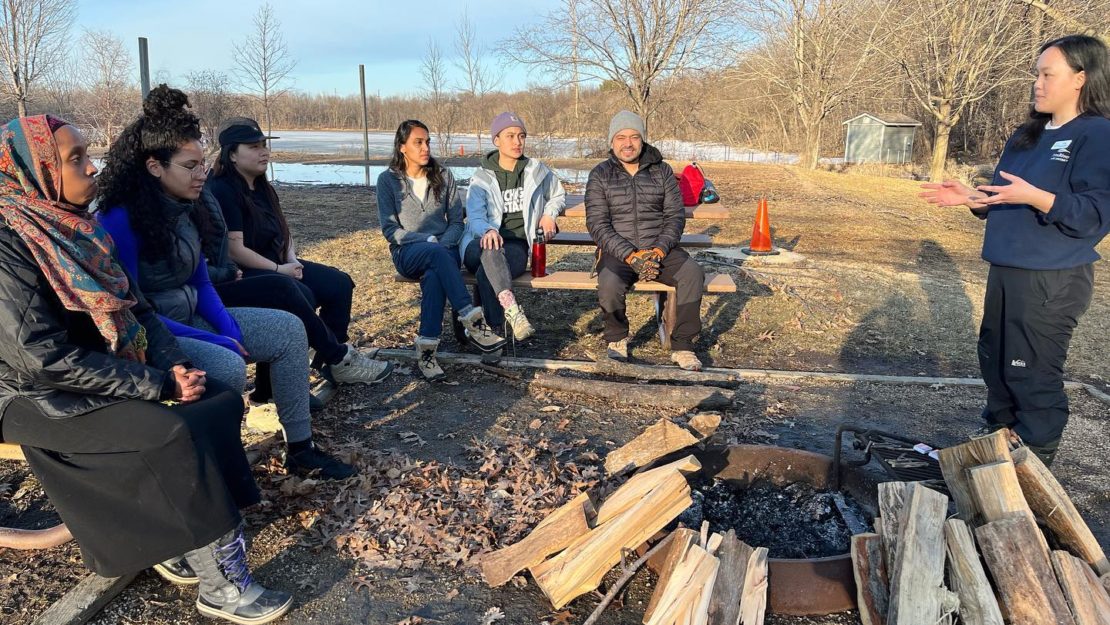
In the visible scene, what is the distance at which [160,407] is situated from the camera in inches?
92.7

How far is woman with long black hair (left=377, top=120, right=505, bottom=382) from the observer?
15.9ft

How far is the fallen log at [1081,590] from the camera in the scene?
2.19 metres

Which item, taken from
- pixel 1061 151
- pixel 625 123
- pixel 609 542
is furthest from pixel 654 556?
pixel 625 123

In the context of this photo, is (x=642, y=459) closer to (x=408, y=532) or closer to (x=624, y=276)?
(x=408, y=532)

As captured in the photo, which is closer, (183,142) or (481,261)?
(183,142)

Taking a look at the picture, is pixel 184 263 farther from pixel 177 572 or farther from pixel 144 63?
pixel 144 63

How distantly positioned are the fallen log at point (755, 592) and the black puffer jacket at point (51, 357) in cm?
212

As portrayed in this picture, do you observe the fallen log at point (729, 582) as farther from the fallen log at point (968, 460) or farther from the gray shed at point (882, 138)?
the gray shed at point (882, 138)

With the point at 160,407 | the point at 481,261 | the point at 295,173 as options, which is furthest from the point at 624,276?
the point at 295,173

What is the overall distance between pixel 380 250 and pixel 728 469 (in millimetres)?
6412

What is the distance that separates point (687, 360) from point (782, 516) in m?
1.85

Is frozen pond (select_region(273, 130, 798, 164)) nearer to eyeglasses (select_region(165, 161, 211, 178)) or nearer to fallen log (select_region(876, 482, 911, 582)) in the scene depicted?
eyeglasses (select_region(165, 161, 211, 178))

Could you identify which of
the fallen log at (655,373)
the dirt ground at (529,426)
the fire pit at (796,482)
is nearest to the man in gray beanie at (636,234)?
the fallen log at (655,373)

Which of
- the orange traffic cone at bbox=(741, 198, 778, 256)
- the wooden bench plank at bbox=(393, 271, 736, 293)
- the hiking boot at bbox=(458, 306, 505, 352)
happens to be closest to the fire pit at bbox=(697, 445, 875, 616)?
the wooden bench plank at bbox=(393, 271, 736, 293)
